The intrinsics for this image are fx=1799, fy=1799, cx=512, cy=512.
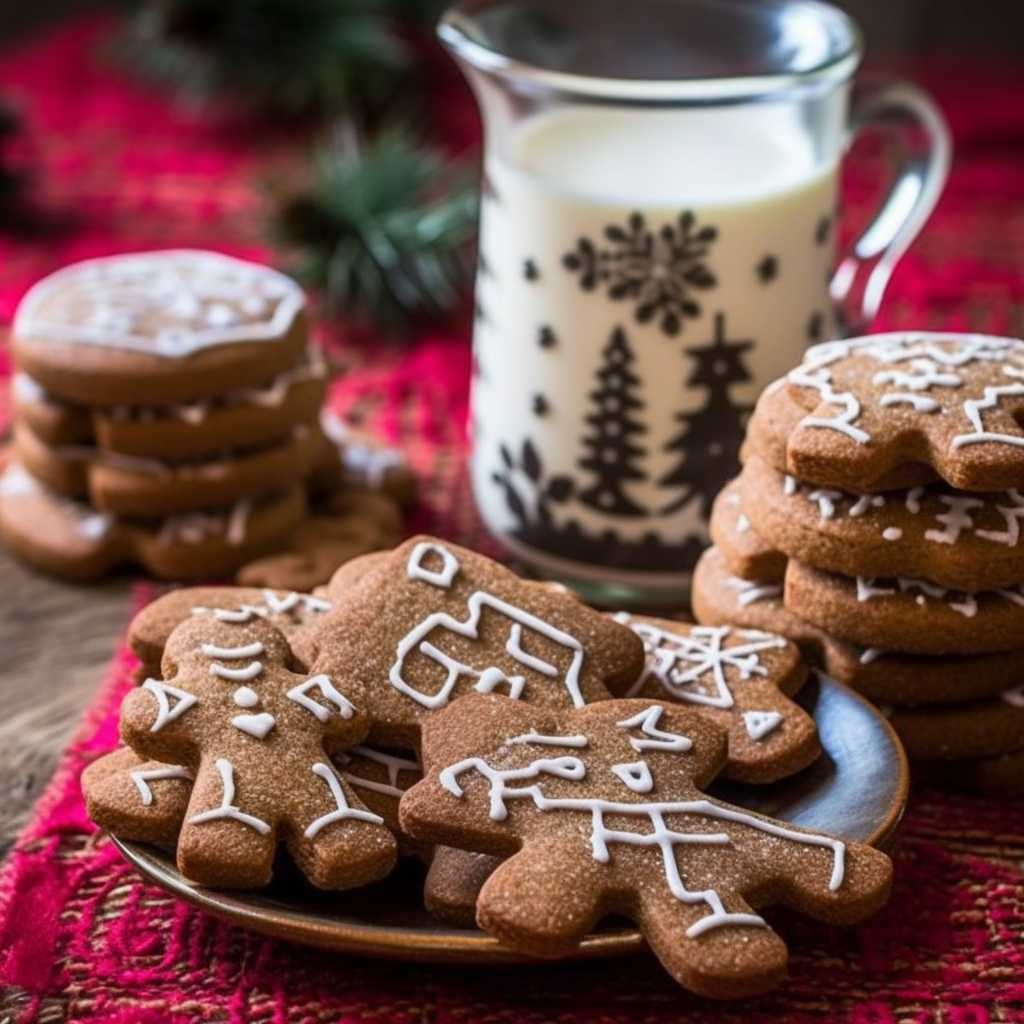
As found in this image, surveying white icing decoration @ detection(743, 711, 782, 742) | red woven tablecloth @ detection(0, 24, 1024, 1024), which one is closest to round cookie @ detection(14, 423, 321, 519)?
red woven tablecloth @ detection(0, 24, 1024, 1024)

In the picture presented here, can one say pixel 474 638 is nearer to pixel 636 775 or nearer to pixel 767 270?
pixel 636 775

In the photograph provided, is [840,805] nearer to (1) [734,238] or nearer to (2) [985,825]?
(2) [985,825]

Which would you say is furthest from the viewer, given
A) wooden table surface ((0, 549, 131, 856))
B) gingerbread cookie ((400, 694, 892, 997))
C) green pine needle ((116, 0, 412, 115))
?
green pine needle ((116, 0, 412, 115))

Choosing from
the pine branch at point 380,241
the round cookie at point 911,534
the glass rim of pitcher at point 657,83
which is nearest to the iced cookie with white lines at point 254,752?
the round cookie at point 911,534

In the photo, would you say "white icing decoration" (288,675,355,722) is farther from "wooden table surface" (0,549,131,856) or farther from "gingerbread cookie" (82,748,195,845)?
"wooden table surface" (0,549,131,856)

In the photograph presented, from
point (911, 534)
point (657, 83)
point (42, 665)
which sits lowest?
point (42, 665)

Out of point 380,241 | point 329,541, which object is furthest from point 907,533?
point 380,241
